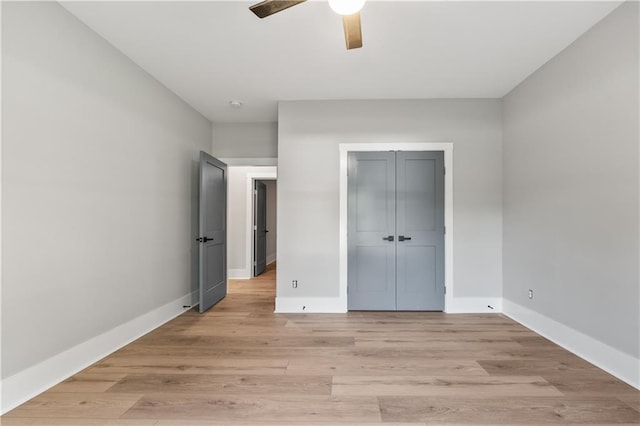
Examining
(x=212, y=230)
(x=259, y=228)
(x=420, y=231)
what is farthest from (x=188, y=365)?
(x=259, y=228)

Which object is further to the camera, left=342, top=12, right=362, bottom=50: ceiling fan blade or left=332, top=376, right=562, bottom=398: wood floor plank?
left=332, top=376, right=562, bottom=398: wood floor plank

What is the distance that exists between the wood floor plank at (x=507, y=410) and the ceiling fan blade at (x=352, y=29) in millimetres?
2369

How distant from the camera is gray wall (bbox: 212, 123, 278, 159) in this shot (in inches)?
191

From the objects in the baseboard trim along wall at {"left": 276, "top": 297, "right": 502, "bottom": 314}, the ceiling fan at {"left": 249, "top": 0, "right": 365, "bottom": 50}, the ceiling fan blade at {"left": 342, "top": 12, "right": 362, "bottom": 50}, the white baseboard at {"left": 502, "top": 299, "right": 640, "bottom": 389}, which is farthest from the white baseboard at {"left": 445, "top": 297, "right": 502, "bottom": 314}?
the ceiling fan at {"left": 249, "top": 0, "right": 365, "bottom": 50}

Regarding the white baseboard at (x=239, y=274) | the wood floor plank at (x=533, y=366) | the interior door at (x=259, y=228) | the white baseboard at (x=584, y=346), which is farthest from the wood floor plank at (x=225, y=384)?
the interior door at (x=259, y=228)

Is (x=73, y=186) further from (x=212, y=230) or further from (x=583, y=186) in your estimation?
(x=583, y=186)

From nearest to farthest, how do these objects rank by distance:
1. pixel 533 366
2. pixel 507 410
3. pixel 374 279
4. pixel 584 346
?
1. pixel 507 410
2. pixel 533 366
3. pixel 584 346
4. pixel 374 279

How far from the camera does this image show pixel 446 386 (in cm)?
217

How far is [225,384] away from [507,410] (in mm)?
1831

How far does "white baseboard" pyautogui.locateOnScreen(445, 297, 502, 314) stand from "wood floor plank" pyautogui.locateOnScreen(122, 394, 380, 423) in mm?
2323

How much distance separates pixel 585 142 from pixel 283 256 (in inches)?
127

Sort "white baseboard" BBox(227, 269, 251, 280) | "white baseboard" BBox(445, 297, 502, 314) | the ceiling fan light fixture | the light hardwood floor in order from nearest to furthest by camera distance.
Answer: the ceiling fan light fixture → the light hardwood floor → "white baseboard" BBox(445, 297, 502, 314) → "white baseboard" BBox(227, 269, 251, 280)

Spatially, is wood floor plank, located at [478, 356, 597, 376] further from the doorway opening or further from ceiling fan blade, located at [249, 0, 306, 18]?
the doorway opening

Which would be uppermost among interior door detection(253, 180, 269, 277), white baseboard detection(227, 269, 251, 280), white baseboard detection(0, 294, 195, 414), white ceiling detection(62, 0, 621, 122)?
white ceiling detection(62, 0, 621, 122)
